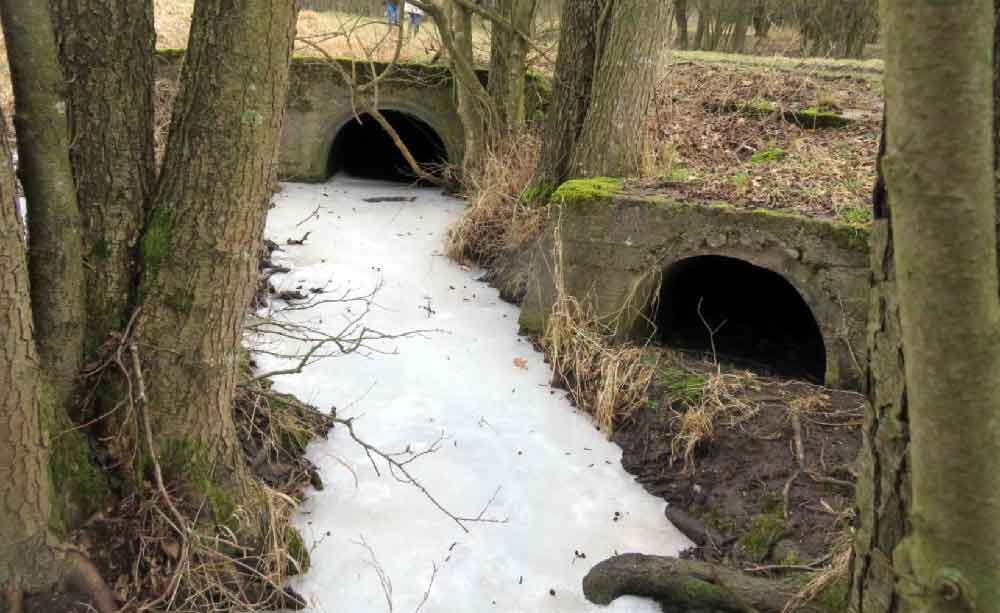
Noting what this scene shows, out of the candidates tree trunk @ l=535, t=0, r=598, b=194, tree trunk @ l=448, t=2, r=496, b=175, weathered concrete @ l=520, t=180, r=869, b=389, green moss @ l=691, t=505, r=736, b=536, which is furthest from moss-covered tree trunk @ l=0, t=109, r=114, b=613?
tree trunk @ l=448, t=2, r=496, b=175

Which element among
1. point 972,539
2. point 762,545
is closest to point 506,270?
point 762,545

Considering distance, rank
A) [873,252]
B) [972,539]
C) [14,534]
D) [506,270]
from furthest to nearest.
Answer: [506,270] < [14,534] < [873,252] < [972,539]

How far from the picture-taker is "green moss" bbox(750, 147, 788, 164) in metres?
7.06

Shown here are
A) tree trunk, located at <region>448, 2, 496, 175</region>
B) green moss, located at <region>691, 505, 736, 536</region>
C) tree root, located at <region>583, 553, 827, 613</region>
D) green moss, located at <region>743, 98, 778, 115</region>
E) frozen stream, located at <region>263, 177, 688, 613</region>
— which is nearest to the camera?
tree root, located at <region>583, 553, 827, 613</region>

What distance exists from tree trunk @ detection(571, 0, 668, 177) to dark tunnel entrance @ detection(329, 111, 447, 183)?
4.89 meters

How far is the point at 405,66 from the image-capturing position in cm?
1034

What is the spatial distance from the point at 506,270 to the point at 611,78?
187 cm

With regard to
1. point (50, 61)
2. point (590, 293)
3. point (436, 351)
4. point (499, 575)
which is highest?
point (50, 61)

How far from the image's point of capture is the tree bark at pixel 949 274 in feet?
4.24

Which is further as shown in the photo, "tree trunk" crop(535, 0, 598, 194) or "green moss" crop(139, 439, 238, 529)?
"tree trunk" crop(535, 0, 598, 194)

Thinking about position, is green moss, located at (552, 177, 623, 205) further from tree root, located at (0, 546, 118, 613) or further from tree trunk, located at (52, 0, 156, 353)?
tree root, located at (0, 546, 118, 613)

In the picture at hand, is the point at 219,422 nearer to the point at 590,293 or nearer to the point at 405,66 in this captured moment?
the point at 590,293

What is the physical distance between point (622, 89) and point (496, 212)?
202 centimetres

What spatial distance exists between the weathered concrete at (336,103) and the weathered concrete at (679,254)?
4.42 metres
